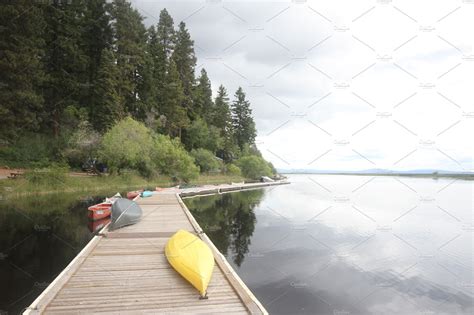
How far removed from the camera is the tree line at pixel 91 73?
97.3 ft

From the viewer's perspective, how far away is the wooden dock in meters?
5.45

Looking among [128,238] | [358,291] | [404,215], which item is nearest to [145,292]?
[128,238]

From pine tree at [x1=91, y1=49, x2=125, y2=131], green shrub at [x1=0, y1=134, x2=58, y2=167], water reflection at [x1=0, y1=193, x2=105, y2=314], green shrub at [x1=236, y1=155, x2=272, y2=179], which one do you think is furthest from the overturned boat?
green shrub at [x1=236, y1=155, x2=272, y2=179]

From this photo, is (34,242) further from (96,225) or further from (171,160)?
(171,160)

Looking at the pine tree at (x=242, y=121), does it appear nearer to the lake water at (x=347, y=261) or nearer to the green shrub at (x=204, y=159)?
the green shrub at (x=204, y=159)

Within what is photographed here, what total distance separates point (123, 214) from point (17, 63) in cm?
2552

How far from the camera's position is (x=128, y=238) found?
A: 10.9 meters

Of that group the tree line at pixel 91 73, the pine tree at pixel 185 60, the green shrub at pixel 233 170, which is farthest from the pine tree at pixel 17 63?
the green shrub at pixel 233 170

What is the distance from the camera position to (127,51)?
147 ft

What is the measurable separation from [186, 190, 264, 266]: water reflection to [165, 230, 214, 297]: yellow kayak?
4549 mm

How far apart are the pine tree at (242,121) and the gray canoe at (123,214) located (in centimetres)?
6207

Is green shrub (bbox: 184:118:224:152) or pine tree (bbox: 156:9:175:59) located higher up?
pine tree (bbox: 156:9:175:59)

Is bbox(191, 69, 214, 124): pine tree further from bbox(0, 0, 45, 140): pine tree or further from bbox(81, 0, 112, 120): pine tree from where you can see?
bbox(0, 0, 45, 140): pine tree

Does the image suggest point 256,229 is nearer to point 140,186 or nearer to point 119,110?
point 140,186
